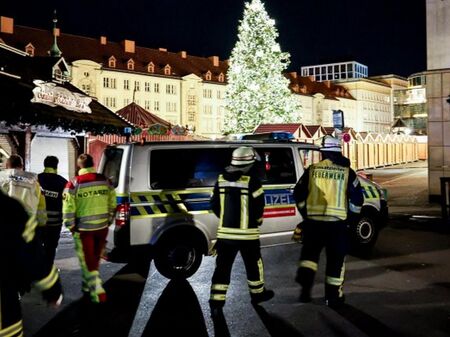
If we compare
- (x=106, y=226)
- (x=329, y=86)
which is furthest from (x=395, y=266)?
(x=329, y=86)

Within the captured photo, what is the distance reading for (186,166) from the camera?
7375mm

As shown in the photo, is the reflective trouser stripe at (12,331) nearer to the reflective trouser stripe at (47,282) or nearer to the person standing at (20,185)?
the reflective trouser stripe at (47,282)

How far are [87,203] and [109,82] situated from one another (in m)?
57.1

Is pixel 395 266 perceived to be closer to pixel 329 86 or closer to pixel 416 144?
pixel 416 144

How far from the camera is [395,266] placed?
Result: 7.70 meters

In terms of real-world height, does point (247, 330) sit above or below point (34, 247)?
below

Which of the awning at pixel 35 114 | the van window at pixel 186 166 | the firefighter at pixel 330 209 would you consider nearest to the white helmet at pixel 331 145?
the firefighter at pixel 330 209

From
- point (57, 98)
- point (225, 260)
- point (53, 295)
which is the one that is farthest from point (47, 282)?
point (57, 98)

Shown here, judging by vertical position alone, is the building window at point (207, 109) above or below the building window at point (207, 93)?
below

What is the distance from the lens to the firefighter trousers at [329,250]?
570 centimetres

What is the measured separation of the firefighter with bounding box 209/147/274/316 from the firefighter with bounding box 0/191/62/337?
288 centimetres

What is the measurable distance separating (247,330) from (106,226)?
2400 millimetres

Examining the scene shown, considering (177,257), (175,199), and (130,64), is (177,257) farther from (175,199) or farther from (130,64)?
(130,64)

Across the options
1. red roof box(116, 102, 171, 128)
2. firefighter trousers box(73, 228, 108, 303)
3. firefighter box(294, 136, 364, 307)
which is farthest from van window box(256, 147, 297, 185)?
red roof box(116, 102, 171, 128)
